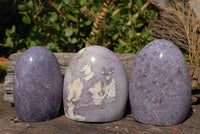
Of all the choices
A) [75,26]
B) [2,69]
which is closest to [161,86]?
[75,26]

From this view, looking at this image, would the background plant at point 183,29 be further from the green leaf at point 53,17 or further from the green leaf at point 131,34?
the green leaf at point 53,17

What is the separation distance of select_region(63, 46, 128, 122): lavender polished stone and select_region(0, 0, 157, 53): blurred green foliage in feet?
5.38

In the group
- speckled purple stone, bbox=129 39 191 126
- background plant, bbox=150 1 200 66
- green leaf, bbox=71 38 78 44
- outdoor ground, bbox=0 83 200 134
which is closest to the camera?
outdoor ground, bbox=0 83 200 134

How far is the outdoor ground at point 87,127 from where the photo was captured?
2145 mm

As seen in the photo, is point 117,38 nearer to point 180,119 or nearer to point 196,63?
point 196,63

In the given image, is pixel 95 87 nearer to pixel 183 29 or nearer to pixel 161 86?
pixel 161 86

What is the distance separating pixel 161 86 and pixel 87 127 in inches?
29.3

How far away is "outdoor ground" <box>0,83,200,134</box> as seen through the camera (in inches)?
84.4

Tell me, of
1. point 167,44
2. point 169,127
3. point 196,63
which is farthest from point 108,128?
point 196,63

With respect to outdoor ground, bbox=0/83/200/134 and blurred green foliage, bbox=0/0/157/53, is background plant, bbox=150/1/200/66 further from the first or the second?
outdoor ground, bbox=0/83/200/134

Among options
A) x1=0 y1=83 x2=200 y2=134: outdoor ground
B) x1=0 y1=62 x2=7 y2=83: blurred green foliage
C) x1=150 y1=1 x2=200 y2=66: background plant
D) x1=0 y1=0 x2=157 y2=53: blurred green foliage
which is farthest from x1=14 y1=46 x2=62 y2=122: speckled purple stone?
x1=0 y1=62 x2=7 y2=83: blurred green foliage

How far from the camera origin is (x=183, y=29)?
137 inches

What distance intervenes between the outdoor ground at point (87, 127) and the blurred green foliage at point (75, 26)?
175 centimetres

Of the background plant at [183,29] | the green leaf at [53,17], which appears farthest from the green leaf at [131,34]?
the green leaf at [53,17]
